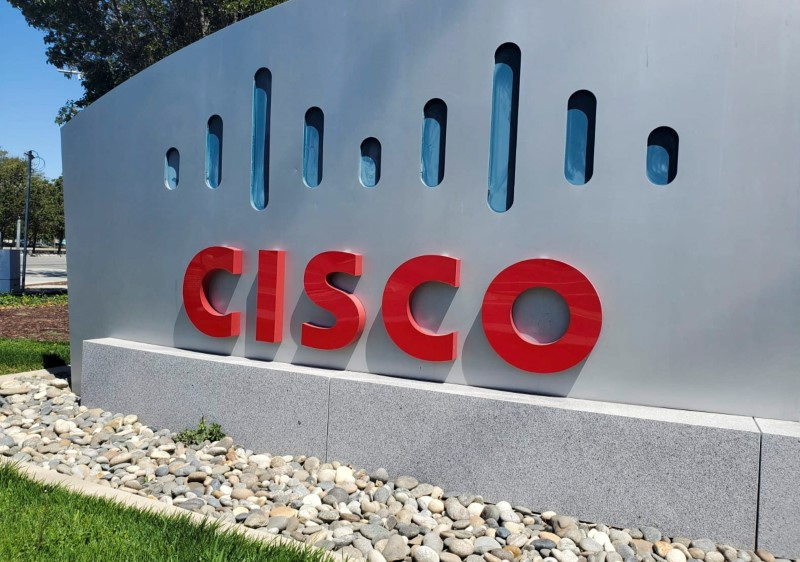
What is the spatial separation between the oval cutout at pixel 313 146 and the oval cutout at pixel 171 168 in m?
1.94

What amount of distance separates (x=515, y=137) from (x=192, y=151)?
12.6 ft

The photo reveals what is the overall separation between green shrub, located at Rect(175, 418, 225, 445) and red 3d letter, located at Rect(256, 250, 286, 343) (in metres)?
0.99

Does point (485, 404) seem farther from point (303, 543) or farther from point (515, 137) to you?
point (515, 137)

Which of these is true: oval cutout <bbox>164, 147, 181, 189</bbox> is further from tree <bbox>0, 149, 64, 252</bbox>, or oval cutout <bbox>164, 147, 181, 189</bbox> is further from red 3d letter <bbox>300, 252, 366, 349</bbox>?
tree <bbox>0, 149, 64, 252</bbox>

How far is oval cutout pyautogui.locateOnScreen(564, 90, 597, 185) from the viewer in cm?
525

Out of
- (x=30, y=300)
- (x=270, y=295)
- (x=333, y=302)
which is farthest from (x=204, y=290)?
(x=30, y=300)

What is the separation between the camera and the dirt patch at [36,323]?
13.3m

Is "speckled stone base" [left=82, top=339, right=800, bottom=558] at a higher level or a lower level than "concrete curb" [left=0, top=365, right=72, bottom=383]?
higher

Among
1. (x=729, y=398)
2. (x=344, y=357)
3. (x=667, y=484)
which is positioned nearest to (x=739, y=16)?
(x=729, y=398)

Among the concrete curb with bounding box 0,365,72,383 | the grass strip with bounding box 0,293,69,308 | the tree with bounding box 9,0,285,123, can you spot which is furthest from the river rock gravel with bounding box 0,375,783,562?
the tree with bounding box 9,0,285,123

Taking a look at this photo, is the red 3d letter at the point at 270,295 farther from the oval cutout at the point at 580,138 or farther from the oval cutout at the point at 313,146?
the oval cutout at the point at 580,138

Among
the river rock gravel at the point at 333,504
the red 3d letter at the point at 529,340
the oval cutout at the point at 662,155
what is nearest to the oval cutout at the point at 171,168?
the river rock gravel at the point at 333,504

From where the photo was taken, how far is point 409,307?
5883 millimetres

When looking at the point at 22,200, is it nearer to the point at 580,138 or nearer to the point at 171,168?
the point at 171,168
